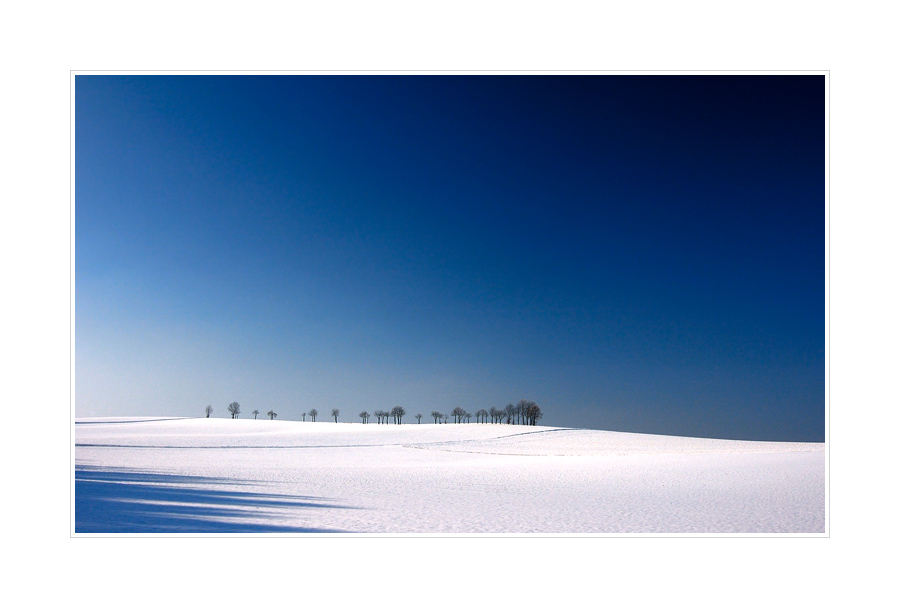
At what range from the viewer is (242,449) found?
83.5 ft

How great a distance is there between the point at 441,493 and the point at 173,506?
195 inches

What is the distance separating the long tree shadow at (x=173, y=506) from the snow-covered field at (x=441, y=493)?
2cm

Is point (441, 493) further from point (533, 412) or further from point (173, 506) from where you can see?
point (533, 412)

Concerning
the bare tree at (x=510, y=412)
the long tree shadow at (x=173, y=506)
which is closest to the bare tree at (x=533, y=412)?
the bare tree at (x=510, y=412)

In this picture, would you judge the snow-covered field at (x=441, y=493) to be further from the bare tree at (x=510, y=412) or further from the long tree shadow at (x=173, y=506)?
the bare tree at (x=510, y=412)

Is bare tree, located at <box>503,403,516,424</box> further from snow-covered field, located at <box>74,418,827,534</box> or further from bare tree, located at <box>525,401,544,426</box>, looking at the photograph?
snow-covered field, located at <box>74,418,827,534</box>

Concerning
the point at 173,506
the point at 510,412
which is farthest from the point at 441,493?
the point at 510,412

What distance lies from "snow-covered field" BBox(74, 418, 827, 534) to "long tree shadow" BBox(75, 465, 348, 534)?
20mm

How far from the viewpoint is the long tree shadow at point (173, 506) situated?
785cm

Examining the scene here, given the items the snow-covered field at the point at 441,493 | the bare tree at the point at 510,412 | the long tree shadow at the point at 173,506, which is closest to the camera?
the long tree shadow at the point at 173,506

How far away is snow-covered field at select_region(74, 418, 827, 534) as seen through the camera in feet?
27.8

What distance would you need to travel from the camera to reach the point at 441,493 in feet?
37.7
